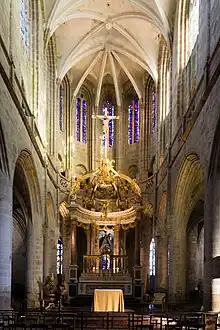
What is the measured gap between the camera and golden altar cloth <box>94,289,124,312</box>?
2095 cm

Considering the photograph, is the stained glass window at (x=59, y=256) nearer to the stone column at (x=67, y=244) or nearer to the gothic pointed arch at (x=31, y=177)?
the stone column at (x=67, y=244)

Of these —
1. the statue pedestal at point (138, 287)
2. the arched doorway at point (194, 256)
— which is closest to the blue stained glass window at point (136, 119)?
the arched doorway at point (194, 256)

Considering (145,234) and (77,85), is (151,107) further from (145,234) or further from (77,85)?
(145,234)

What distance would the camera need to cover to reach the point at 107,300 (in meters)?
21.1

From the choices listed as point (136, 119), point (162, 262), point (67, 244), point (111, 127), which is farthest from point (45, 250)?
point (111, 127)

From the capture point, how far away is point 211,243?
15.2 m

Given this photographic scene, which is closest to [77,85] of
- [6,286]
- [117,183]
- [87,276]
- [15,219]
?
[117,183]

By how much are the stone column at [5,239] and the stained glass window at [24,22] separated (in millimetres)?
7561

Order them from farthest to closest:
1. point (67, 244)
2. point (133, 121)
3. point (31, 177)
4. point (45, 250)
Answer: point (133, 121) → point (67, 244) → point (45, 250) → point (31, 177)

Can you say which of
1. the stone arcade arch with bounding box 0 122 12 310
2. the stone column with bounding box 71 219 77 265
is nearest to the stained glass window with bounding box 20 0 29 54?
the stone arcade arch with bounding box 0 122 12 310

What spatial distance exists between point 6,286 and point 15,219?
15.1 m

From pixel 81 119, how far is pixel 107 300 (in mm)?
17617

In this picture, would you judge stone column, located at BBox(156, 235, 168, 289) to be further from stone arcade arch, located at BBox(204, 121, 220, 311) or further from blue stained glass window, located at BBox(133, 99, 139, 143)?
stone arcade arch, located at BBox(204, 121, 220, 311)

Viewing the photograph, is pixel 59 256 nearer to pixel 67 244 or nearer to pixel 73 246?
pixel 67 244
